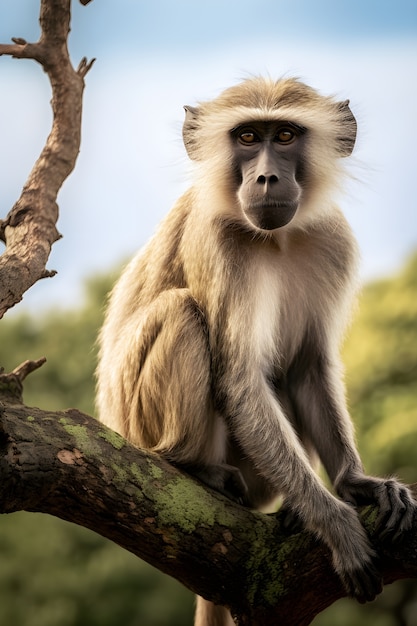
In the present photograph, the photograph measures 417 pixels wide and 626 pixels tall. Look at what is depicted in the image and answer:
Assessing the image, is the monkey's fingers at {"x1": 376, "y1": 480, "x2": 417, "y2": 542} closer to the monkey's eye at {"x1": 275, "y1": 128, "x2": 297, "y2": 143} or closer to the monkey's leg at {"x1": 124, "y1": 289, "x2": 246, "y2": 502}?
the monkey's leg at {"x1": 124, "y1": 289, "x2": 246, "y2": 502}

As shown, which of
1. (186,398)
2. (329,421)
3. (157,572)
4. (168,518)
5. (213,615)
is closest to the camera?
(168,518)

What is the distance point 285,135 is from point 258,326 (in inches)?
46.9

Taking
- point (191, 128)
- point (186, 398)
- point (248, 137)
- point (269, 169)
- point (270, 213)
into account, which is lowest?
point (186, 398)

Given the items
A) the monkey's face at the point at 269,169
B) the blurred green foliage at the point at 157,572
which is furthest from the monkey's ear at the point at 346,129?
the blurred green foliage at the point at 157,572

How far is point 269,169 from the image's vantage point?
5.07 m

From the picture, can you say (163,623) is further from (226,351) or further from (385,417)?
(226,351)

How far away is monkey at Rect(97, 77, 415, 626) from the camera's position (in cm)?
505

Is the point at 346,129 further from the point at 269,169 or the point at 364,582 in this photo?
the point at 364,582

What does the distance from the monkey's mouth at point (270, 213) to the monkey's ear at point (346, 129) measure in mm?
909

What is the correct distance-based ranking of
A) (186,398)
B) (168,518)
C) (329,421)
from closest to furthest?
(168,518) < (186,398) < (329,421)

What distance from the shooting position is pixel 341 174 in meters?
5.82

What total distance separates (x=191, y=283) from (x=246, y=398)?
0.83 m

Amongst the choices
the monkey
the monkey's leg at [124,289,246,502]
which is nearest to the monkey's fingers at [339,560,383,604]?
the monkey

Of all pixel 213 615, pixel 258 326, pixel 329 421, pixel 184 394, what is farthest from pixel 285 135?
pixel 213 615
